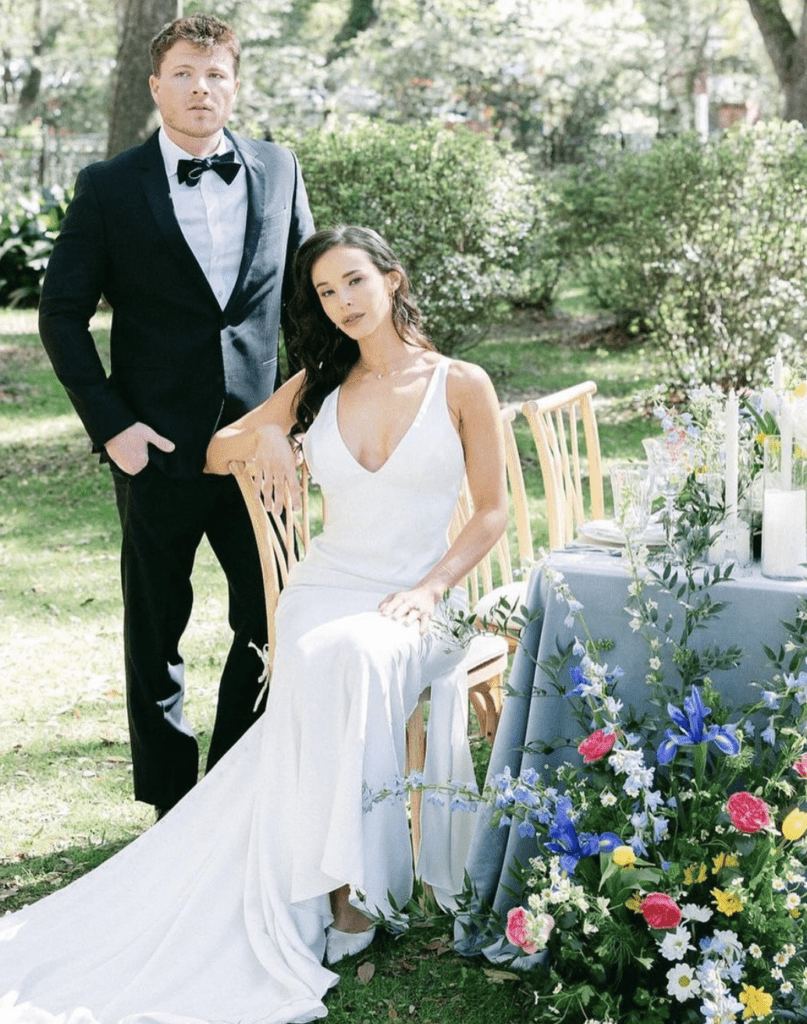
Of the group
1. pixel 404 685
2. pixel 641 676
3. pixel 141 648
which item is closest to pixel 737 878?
pixel 641 676

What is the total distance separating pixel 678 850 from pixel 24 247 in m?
11.3

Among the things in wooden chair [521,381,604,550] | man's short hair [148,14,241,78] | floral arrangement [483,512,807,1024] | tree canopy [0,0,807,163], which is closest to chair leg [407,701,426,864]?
floral arrangement [483,512,807,1024]

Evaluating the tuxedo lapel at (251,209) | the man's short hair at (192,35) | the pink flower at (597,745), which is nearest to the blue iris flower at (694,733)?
the pink flower at (597,745)

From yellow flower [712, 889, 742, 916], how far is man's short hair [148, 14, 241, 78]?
2277 millimetres

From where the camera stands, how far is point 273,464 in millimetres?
3295

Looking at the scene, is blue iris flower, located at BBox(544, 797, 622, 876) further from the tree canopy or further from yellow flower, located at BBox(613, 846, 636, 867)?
the tree canopy

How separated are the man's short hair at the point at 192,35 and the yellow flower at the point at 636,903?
2.21 metres

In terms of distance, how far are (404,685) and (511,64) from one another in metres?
13.6

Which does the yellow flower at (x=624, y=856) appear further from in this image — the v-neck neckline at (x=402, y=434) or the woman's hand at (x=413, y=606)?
the v-neck neckline at (x=402, y=434)

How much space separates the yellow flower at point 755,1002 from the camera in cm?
246

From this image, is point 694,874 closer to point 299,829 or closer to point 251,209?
point 299,829

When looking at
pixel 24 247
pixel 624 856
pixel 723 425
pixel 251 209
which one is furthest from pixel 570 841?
pixel 24 247

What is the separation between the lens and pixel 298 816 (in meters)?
2.93

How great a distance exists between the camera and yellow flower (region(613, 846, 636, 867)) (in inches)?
98.7
